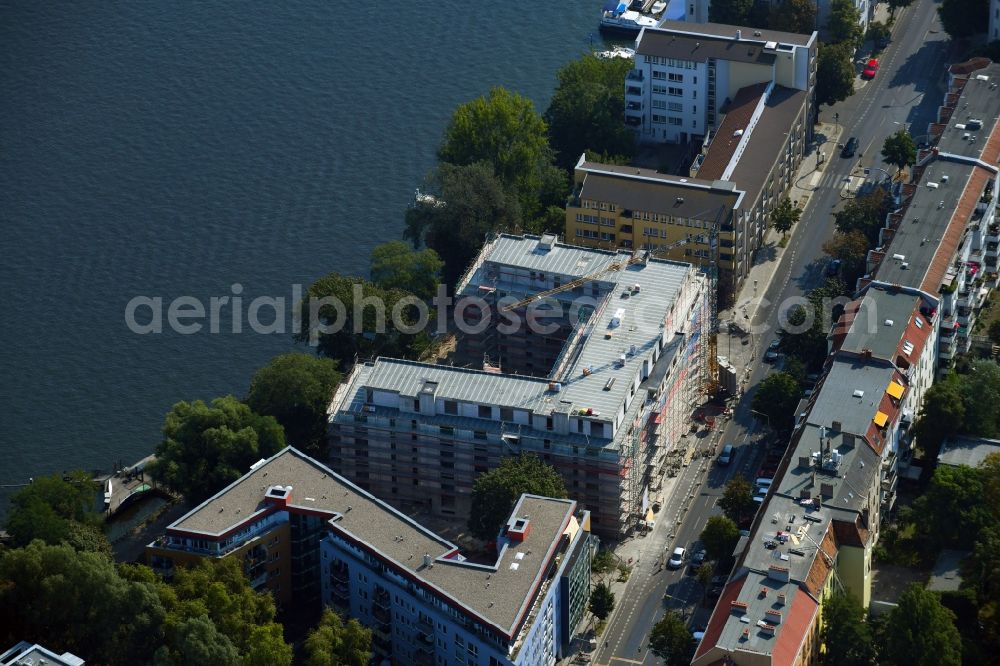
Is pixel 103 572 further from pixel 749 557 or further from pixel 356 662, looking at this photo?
pixel 749 557

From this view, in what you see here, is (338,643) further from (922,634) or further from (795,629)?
(922,634)

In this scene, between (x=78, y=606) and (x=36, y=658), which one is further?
(x=78, y=606)

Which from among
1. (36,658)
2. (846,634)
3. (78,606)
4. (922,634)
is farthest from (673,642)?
(36,658)

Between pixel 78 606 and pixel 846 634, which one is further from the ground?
pixel 846 634

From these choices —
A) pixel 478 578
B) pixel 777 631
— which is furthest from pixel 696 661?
pixel 478 578

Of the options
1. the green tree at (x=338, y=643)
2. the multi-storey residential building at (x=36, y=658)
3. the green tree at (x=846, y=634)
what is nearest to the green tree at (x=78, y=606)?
the multi-storey residential building at (x=36, y=658)

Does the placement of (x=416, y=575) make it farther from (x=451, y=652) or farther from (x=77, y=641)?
(x=77, y=641)

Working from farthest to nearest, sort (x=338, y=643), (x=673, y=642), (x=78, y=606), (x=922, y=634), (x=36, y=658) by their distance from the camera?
1. (x=673, y=642)
2. (x=78, y=606)
3. (x=338, y=643)
4. (x=922, y=634)
5. (x=36, y=658)

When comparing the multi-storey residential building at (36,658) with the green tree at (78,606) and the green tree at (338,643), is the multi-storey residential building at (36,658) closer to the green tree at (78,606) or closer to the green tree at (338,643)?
the green tree at (78,606)
